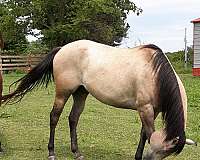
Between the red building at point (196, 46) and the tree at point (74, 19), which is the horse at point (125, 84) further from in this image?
the tree at point (74, 19)

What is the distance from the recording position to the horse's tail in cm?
656

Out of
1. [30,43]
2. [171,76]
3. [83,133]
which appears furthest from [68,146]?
[30,43]

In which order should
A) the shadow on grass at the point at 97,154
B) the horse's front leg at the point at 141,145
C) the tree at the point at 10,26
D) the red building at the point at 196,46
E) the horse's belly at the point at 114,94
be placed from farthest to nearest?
the tree at the point at 10,26
the red building at the point at 196,46
the shadow on grass at the point at 97,154
the horse's front leg at the point at 141,145
the horse's belly at the point at 114,94

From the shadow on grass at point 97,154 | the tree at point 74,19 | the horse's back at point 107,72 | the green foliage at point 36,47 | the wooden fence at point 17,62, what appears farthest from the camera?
the green foliage at point 36,47

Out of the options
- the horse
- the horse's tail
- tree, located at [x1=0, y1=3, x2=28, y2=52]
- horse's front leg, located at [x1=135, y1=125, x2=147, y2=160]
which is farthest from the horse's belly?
tree, located at [x1=0, y1=3, x2=28, y2=52]

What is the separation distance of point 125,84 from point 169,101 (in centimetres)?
74

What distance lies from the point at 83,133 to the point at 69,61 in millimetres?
2030

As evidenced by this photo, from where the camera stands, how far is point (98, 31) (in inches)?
1264

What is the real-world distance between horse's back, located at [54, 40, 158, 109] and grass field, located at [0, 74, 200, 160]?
40.4 inches

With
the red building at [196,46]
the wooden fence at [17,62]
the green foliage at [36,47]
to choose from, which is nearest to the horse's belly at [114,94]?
the red building at [196,46]

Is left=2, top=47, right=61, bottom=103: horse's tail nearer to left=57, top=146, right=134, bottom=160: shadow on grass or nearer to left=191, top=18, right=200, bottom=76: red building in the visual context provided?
left=57, top=146, right=134, bottom=160: shadow on grass

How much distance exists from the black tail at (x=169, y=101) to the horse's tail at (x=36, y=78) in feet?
5.79

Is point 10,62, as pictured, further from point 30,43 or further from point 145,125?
point 145,125

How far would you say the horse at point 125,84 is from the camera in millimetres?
4906
